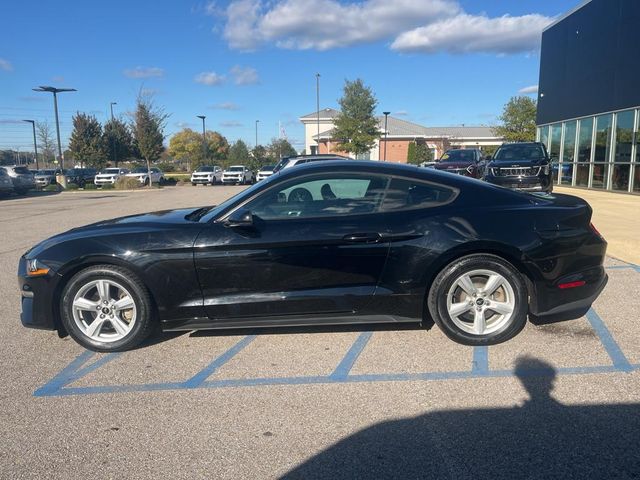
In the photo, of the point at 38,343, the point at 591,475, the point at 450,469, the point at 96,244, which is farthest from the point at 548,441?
the point at 38,343

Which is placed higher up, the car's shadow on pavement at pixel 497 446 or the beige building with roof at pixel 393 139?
the beige building with roof at pixel 393 139

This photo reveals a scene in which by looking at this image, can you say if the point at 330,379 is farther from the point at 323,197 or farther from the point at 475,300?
the point at 323,197

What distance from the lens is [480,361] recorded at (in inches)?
156

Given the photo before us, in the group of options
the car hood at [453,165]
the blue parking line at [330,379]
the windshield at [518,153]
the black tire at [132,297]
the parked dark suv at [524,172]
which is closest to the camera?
the blue parking line at [330,379]

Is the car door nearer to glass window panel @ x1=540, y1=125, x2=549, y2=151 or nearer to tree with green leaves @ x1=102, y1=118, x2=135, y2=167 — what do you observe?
glass window panel @ x1=540, y1=125, x2=549, y2=151

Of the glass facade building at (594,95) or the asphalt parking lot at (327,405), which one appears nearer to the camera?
the asphalt parking lot at (327,405)

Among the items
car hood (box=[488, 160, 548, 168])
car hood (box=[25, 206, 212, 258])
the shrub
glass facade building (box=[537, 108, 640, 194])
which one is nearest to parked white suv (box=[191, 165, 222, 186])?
the shrub

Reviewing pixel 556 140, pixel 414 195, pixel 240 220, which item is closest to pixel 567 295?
pixel 414 195

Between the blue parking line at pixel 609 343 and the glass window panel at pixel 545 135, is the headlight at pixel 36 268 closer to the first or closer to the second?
the blue parking line at pixel 609 343

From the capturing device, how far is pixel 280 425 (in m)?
3.11

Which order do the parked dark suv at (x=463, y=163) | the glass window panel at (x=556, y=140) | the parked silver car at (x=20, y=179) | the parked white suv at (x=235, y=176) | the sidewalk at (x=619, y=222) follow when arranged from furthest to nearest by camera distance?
1. the parked white suv at (x=235, y=176)
2. the parked silver car at (x=20, y=179)
3. the glass window panel at (x=556, y=140)
4. the parked dark suv at (x=463, y=163)
5. the sidewalk at (x=619, y=222)

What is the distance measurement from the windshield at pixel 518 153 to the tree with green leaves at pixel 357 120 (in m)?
28.6

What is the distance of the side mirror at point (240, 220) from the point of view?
404 cm

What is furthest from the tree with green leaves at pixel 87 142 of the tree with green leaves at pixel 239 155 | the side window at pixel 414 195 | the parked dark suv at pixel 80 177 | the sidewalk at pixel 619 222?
the side window at pixel 414 195
